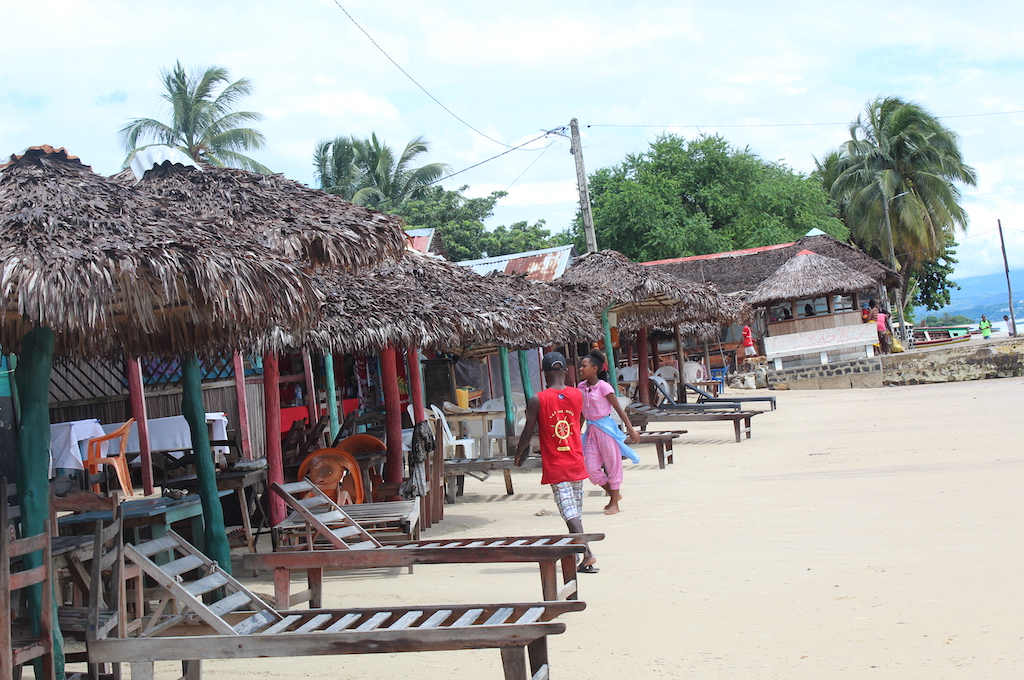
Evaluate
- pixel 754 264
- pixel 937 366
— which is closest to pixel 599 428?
pixel 937 366

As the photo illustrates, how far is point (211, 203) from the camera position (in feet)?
17.2

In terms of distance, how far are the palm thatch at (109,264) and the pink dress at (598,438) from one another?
3172mm

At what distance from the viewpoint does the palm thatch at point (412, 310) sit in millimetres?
7020

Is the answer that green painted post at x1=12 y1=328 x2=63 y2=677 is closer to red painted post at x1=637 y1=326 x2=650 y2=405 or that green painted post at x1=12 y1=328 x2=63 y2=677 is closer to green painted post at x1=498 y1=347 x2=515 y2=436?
green painted post at x1=498 y1=347 x2=515 y2=436

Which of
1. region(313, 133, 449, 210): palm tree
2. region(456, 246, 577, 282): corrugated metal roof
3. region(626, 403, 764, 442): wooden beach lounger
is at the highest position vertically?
region(313, 133, 449, 210): palm tree

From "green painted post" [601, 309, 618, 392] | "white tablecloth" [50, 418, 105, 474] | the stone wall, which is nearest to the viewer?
"white tablecloth" [50, 418, 105, 474]

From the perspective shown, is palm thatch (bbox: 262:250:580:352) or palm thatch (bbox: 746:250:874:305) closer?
palm thatch (bbox: 262:250:580:352)

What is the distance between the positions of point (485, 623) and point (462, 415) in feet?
24.8

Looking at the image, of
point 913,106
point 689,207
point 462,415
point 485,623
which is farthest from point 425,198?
point 485,623

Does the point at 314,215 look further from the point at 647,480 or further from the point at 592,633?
the point at 647,480

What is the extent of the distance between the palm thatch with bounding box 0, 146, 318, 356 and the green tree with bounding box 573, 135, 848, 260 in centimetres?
3045

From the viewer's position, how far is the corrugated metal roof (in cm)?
2112

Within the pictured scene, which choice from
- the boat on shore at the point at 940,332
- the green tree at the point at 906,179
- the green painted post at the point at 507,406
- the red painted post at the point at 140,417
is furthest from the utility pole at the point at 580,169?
the boat on shore at the point at 940,332

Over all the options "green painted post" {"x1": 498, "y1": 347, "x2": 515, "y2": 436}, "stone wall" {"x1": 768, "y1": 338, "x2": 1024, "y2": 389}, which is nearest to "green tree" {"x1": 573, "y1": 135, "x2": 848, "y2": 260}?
"stone wall" {"x1": 768, "y1": 338, "x2": 1024, "y2": 389}
